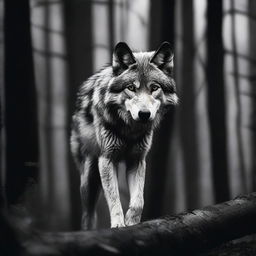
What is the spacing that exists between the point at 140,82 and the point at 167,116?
1086 mm

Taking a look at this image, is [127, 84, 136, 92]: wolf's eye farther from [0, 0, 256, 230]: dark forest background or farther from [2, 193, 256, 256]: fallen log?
[2, 193, 256, 256]: fallen log

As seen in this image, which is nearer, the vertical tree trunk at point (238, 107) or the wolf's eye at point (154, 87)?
the wolf's eye at point (154, 87)

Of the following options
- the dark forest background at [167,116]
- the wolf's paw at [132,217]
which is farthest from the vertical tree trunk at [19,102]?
the wolf's paw at [132,217]

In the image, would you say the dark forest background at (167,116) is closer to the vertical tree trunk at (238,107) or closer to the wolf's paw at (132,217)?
the vertical tree trunk at (238,107)

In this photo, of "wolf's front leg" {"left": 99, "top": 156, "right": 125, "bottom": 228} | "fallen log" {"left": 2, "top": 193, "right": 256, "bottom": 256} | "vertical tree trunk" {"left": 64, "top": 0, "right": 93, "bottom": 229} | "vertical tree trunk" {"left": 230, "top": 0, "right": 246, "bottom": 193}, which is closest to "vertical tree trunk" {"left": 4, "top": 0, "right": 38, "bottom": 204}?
"vertical tree trunk" {"left": 64, "top": 0, "right": 93, "bottom": 229}

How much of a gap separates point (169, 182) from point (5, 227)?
9.63 ft

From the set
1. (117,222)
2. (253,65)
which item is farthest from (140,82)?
(253,65)

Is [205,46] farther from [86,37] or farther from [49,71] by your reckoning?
[49,71]

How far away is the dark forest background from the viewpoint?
184 inches

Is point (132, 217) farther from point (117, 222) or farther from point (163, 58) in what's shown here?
point (163, 58)

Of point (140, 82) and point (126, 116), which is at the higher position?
point (140, 82)

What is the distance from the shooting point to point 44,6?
15.8 ft

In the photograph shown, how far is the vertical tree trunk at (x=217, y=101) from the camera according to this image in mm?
5414

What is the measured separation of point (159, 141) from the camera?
516 centimetres
